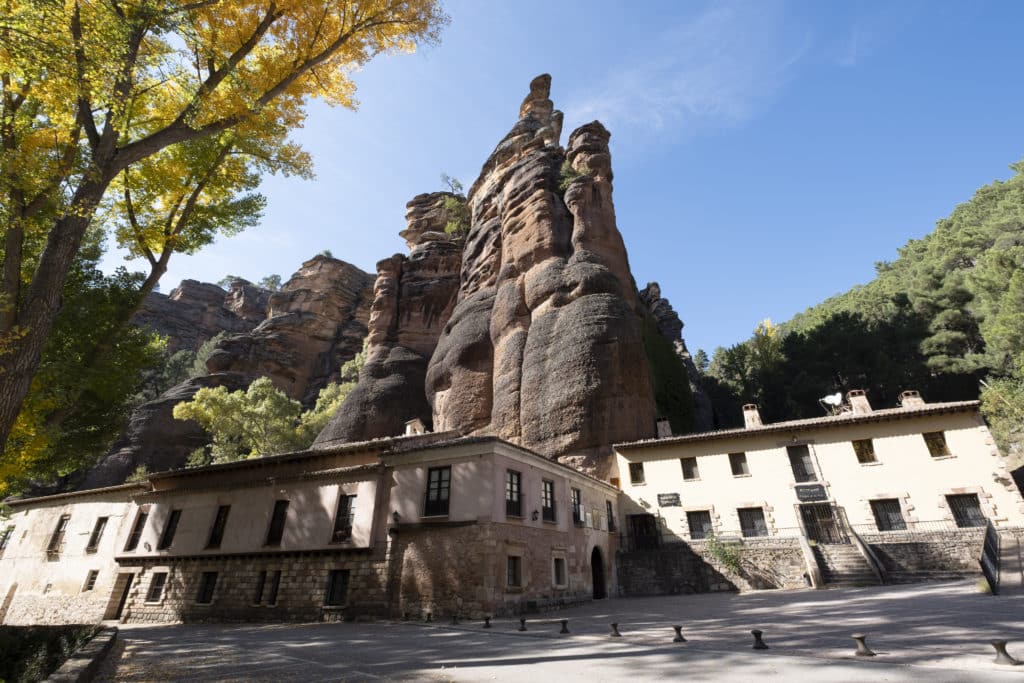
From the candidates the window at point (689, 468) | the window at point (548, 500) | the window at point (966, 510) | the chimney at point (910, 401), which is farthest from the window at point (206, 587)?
the chimney at point (910, 401)

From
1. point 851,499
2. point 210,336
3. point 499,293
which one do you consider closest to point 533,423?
point 499,293

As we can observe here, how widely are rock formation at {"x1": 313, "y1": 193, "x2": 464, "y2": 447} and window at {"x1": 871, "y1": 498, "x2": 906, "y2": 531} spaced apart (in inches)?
1259

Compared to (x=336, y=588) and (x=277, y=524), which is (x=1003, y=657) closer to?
(x=336, y=588)

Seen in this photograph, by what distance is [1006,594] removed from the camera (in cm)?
1210

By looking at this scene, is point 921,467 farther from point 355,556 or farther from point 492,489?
point 355,556

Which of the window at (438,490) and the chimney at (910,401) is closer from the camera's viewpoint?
the window at (438,490)

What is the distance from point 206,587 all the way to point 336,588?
23.8ft

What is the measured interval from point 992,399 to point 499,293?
112ft

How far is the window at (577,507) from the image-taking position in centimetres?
2005

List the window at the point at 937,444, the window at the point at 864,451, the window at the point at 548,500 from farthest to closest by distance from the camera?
the window at the point at 864,451
the window at the point at 937,444
the window at the point at 548,500

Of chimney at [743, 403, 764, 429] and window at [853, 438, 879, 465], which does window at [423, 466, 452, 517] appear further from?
window at [853, 438, 879, 465]

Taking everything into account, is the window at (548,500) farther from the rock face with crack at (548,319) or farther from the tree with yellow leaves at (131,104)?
the tree with yellow leaves at (131,104)

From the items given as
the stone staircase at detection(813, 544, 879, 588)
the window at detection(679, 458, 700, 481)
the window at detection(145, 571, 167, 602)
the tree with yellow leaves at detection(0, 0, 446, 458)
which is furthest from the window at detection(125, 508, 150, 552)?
the stone staircase at detection(813, 544, 879, 588)

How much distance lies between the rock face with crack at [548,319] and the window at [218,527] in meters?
15.5
